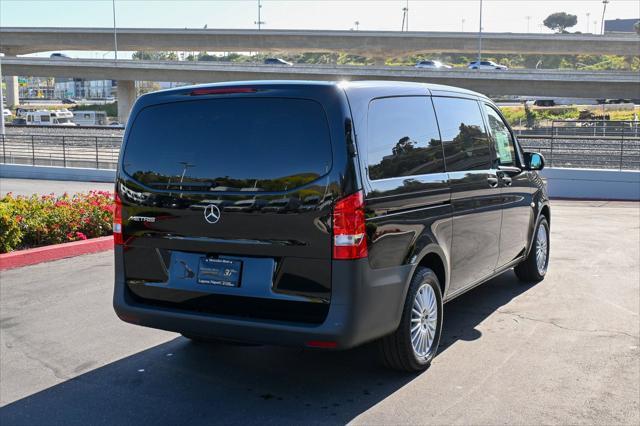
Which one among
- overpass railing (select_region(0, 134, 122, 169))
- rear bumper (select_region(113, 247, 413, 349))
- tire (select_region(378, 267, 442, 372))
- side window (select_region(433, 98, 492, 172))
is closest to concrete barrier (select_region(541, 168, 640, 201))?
side window (select_region(433, 98, 492, 172))

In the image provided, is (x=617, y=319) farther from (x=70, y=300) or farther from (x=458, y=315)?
(x=70, y=300)

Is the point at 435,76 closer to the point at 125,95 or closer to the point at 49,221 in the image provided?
the point at 125,95

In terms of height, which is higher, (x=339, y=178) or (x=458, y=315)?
(x=339, y=178)

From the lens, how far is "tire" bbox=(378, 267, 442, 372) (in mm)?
5082

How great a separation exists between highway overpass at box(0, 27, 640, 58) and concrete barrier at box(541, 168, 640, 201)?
62.5m

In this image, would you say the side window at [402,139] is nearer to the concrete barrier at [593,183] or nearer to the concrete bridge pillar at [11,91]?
the concrete barrier at [593,183]

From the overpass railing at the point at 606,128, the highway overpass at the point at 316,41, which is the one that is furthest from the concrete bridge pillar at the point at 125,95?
the overpass railing at the point at 606,128

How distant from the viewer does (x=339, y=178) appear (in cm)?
449

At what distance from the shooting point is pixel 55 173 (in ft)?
88.3

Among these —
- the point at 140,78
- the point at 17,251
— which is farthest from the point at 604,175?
the point at 140,78

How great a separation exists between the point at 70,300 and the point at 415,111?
430cm

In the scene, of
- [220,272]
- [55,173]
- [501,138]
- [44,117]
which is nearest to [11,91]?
[44,117]

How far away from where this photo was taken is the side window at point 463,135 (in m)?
5.85

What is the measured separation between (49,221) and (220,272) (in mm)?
6381
